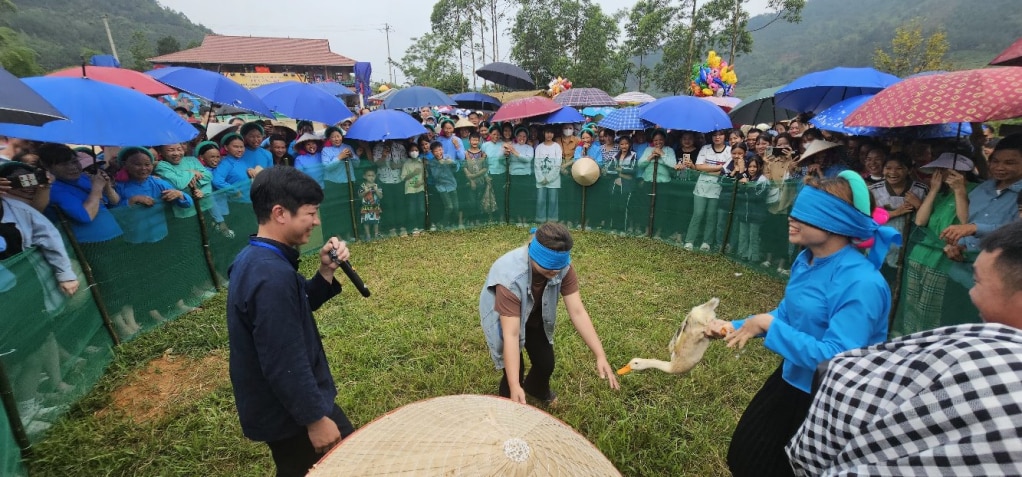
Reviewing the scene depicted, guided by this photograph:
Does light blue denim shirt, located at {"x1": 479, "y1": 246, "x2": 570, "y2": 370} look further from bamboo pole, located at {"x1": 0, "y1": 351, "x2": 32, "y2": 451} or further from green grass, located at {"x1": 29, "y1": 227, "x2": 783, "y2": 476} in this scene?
bamboo pole, located at {"x1": 0, "y1": 351, "x2": 32, "y2": 451}

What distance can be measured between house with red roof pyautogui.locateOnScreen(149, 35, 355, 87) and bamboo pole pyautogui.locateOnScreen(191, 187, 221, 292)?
43.7m

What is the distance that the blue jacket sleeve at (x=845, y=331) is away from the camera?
1722 mm

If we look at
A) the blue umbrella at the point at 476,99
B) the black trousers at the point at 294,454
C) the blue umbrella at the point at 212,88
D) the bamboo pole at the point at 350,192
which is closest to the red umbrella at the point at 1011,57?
the black trousers at the point at 294,454

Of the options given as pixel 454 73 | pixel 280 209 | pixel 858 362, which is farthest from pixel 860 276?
pixel 454 73

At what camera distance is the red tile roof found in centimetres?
4628

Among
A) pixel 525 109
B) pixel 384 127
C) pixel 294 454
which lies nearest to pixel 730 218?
pixel 525 109

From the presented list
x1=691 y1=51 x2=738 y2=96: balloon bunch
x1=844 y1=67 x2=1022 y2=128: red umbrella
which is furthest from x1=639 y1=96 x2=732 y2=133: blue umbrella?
x1=691 y1=51 x2=738 y2=96: balloon bunch

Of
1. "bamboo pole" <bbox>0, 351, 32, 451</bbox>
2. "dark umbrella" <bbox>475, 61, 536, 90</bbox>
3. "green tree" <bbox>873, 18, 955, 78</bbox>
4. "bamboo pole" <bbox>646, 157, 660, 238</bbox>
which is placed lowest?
"bamboo pole" <bbox>0, 351, 32, 451</bbox>

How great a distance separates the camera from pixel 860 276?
1771mm

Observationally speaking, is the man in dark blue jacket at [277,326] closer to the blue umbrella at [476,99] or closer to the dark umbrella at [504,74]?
the dark umbrella at [504,74]

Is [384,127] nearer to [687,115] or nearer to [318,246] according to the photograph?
[318,246]

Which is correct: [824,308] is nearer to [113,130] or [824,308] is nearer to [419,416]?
[419,416]

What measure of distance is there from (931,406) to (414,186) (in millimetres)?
A: 7428

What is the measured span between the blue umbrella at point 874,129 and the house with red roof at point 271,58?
4562cm
